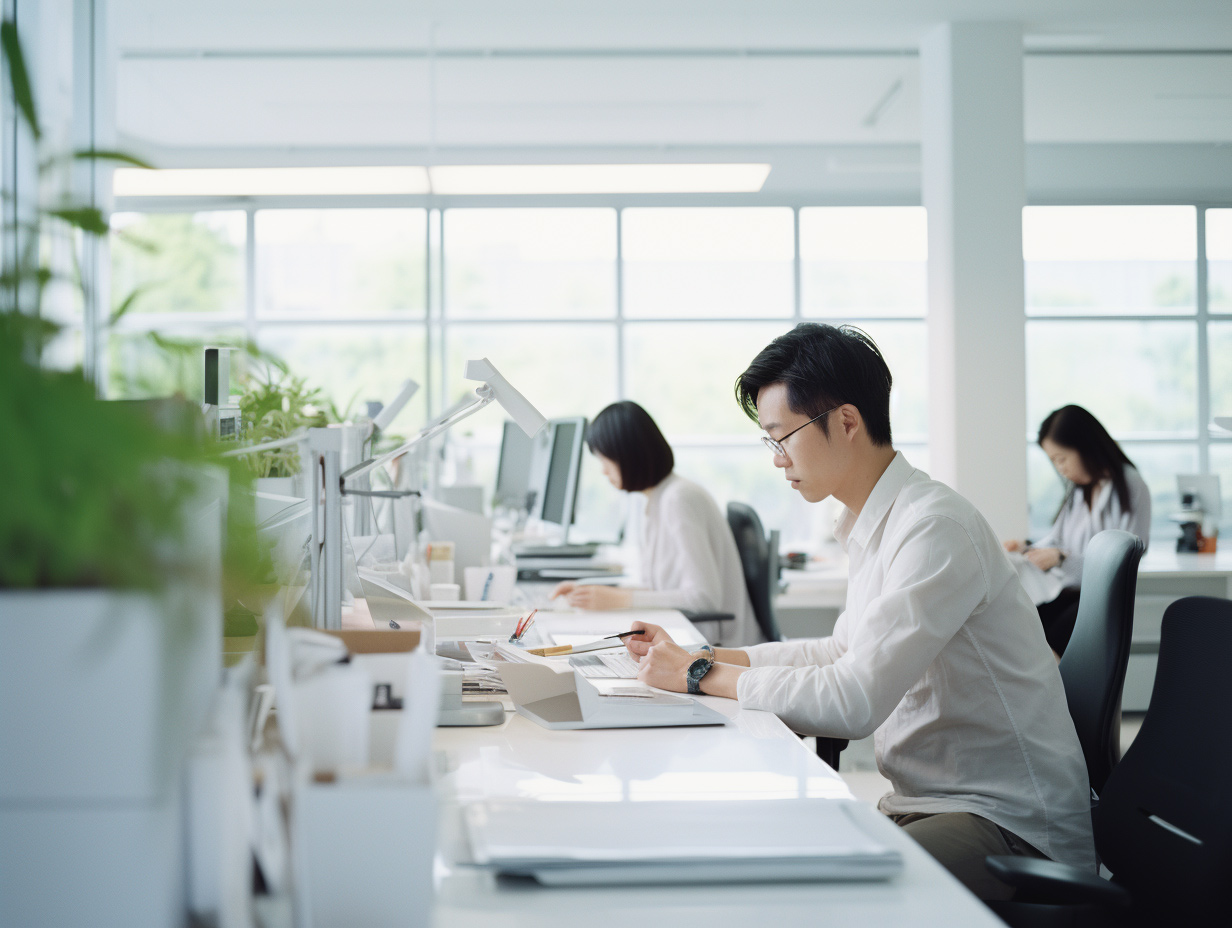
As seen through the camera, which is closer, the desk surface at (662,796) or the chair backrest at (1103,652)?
the desk surface at (662,796)

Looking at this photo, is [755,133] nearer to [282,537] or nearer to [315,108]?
[315,108]

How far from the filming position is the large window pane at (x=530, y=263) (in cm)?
684

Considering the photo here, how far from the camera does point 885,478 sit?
5.49 feet

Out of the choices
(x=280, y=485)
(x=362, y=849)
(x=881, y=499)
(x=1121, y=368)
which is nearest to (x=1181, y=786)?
(x=881, y=499)

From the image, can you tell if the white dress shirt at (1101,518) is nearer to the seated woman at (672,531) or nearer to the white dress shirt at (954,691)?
the seated woman at (672,531)

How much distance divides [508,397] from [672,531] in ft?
4.25

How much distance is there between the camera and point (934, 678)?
1.54 metres

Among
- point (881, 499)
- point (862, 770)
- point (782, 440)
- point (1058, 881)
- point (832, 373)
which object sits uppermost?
point (832, 373)

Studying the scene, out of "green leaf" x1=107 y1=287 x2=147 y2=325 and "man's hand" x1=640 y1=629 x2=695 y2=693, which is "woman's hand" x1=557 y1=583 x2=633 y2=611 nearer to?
"man's hand" x1=640 y1=629 x2=695 y2=693

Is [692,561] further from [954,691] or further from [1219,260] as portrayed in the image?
[1219,260]

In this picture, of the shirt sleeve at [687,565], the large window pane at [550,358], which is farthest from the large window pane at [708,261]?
the shirt sleeve at [687,565]

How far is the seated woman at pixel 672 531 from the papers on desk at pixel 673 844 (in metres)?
1.86

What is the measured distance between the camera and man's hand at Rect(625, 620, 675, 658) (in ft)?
6.28

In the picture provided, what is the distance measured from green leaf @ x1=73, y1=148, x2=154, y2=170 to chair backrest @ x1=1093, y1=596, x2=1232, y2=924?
4.43ft
